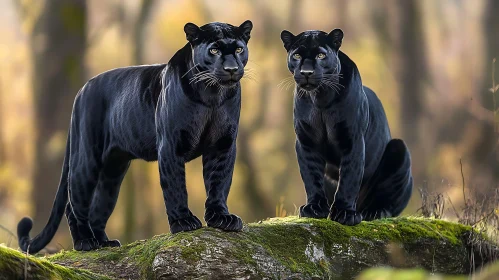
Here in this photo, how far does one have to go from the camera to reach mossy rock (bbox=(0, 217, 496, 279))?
505 centimetres

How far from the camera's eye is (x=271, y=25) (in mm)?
15344

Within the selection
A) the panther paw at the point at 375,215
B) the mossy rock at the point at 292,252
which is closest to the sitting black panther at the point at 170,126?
the mossy rock at the point at 292,252

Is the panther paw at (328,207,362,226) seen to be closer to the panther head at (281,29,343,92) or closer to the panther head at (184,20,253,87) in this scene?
the panther head at (281,29,343,92)

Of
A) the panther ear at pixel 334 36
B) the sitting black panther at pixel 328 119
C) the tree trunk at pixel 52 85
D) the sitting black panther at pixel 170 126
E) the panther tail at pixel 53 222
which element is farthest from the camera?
the tree trunk at pixel 52 85

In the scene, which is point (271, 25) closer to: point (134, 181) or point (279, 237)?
point (134, 181)

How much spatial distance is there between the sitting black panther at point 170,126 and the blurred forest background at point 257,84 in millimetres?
7058

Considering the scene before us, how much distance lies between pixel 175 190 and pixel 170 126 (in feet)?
1.45

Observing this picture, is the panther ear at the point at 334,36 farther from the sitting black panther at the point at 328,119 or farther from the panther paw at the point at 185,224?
the panther paw at the point at 185,224

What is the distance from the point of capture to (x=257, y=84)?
1523cm

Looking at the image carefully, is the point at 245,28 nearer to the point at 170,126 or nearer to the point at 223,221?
the point at 170,126

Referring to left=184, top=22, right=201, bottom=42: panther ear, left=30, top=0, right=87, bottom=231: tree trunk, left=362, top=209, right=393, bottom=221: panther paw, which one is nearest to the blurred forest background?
left=30, top=0, right=87, bottom=231: tree trunk

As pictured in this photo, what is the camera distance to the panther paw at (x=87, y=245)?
6.04 m

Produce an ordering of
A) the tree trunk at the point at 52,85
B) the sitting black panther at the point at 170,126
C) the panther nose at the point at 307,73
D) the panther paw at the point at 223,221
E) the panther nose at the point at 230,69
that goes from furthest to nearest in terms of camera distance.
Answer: the tree trunk at the point at 52,85 → the panther nose at the point at 307,73 → the panther paw at the point at 223,221 → the sitting black panther at the point at 170,126 → the panther nose at the point at 230,69

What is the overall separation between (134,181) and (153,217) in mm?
1028
